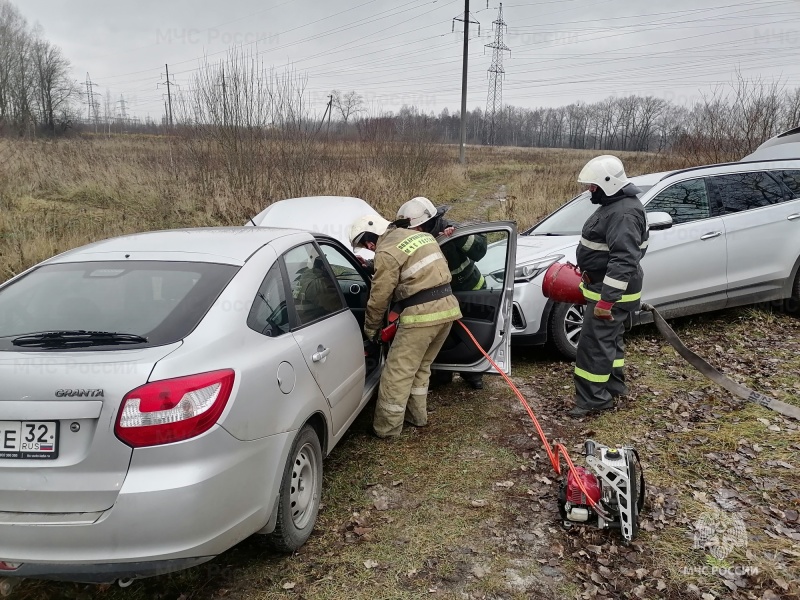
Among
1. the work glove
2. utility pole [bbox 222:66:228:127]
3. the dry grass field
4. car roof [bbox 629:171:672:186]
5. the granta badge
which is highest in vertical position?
utility pole [bbox 222:66:228:127]

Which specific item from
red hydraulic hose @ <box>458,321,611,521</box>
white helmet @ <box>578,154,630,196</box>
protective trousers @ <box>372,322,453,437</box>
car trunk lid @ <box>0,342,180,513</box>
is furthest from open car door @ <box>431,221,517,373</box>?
car trunk lid @ <box>0,342,180,513</box>

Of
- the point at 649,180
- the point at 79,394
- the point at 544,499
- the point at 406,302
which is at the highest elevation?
the point at 649,180

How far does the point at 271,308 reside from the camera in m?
2.73

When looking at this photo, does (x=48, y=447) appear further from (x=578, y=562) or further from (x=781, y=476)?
(x=781, y=476)

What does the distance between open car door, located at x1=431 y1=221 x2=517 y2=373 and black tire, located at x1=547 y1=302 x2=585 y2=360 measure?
875 millimetres

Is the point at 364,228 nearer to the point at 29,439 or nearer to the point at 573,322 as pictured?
the point at 573,322

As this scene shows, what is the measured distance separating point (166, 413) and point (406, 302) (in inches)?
87.7

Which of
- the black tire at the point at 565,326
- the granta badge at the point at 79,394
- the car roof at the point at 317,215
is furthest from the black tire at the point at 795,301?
the granta badge at the point at 79,394

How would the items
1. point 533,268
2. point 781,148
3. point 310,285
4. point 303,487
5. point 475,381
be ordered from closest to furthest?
1. point 303,487
2. point 310,285
3. point 475,381
4. point 533,268
5. point 781,148

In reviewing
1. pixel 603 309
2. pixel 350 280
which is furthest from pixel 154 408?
pixel 603 309

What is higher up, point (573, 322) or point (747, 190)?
point (747, 190)

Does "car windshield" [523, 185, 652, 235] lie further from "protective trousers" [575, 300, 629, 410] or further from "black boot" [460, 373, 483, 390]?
"black boot" [460, 373, 483, 390]

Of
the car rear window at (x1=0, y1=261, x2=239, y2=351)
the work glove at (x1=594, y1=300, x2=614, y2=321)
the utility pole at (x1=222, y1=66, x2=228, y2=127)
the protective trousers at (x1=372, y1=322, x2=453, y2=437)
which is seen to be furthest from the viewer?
the utility pole at (x1=222, y1=66, x2=228, y2=127)

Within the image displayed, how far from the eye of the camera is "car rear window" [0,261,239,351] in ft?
7.45
